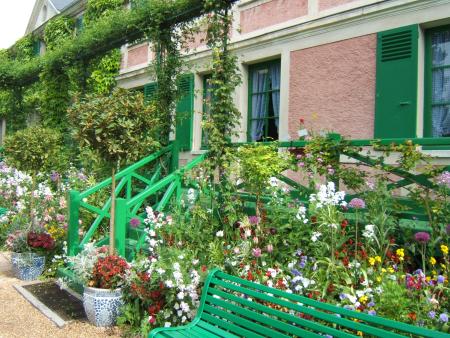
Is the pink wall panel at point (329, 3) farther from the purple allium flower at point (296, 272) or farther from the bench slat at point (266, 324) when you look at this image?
the bench slat at point (266, 324)

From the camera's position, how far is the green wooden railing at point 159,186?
3.92m

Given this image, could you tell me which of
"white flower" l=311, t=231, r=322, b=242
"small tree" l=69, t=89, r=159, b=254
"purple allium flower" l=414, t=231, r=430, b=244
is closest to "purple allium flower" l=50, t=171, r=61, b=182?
"small tree" l=69, t=89, r=159, b=254

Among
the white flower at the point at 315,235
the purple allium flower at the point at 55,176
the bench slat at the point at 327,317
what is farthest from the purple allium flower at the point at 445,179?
the purple allium flower at the point at 55,176

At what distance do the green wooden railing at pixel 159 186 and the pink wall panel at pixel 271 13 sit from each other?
3475mm

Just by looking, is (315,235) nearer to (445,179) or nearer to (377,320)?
(445,179)

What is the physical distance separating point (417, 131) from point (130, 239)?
13.5 ft

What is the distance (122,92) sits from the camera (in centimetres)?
493

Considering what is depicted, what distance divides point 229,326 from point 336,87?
18.2 ft

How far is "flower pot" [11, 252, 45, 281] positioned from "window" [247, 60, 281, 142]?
4.64 m

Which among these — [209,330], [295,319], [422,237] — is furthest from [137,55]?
[295,319]

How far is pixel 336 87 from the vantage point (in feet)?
24.7

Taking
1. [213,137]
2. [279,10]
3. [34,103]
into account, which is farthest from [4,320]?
[34,103]

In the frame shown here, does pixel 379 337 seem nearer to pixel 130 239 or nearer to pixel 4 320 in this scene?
pixel 4 320

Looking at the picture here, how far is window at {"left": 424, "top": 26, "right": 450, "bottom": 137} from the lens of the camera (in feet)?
20.8
